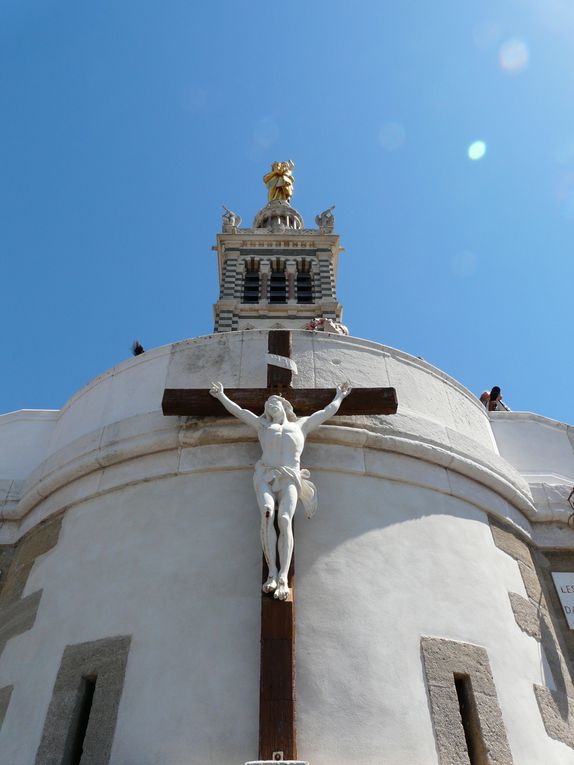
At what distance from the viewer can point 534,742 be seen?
20.2ft

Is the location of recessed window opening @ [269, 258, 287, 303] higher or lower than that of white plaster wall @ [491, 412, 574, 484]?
higher

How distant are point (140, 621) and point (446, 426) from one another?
418 centimetres

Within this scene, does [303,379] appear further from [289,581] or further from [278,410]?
[289,581]

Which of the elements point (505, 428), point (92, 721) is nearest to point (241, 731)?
point (92, 721)

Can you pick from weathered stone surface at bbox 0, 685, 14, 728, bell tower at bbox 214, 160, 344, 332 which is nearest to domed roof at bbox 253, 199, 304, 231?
bell tower at bbox 214, 160, 344, 332

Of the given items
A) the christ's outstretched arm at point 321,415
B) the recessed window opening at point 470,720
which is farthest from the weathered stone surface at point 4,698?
the recessed window opening at point 470,720

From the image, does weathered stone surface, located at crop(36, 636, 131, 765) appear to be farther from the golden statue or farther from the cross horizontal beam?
the golden statue

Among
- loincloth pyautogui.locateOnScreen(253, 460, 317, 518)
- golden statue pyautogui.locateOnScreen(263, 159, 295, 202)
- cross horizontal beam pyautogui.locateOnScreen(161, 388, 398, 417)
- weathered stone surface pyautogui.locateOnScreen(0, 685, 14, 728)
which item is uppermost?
golden statue pyautogui.locateOnScreen(263, 159, 295, 202)

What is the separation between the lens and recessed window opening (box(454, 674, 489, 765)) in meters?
5.81

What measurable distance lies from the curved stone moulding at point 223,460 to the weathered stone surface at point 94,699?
1905 mm

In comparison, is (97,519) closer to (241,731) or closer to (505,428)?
(241,731)

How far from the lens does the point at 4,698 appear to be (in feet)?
21.7

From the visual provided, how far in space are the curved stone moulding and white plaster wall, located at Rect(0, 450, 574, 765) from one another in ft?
0.13

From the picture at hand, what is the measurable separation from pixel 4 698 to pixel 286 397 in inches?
161
